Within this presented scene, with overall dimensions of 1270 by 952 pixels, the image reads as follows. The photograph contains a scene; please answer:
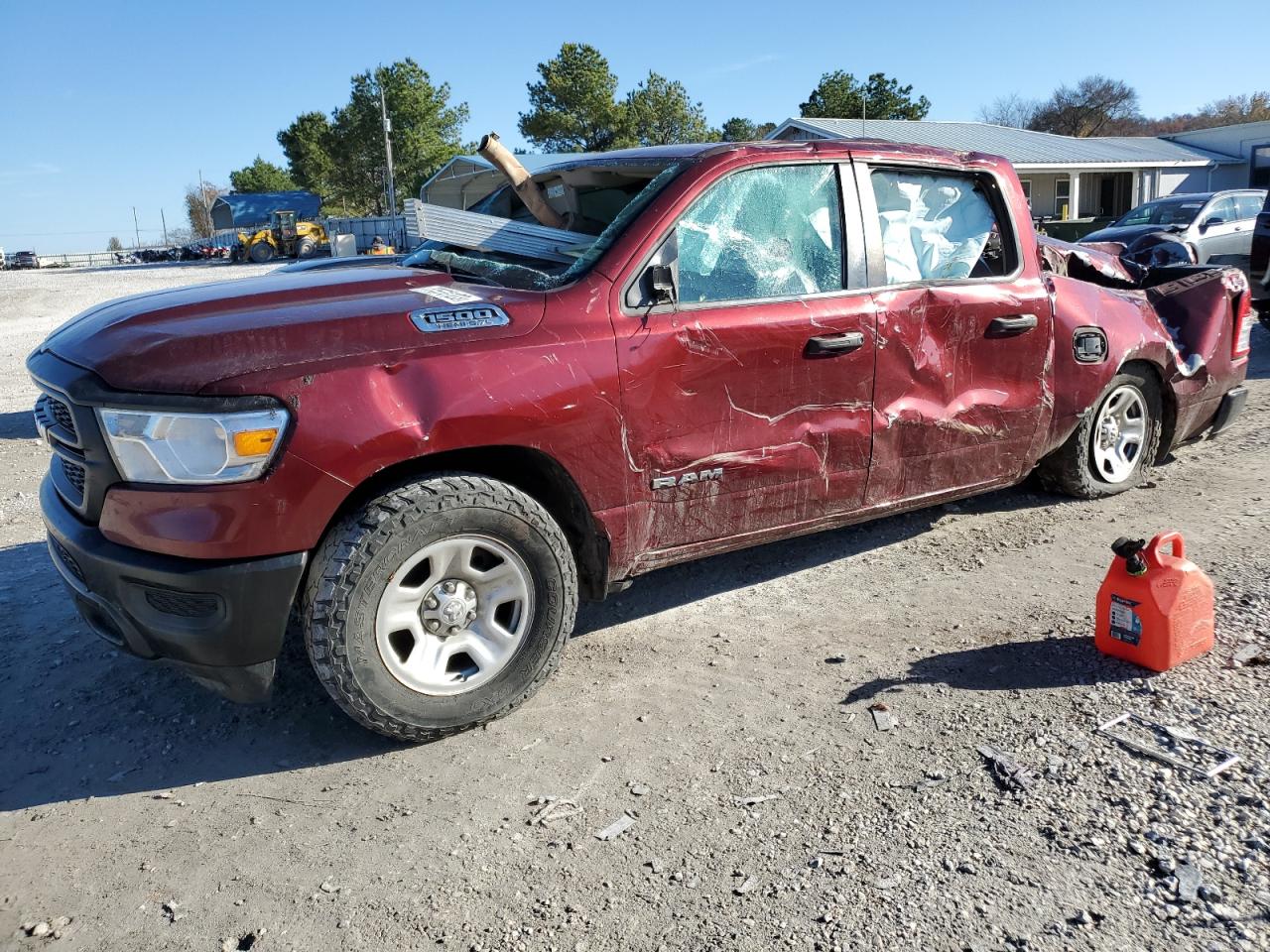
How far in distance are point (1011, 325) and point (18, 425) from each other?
8048 millimetres

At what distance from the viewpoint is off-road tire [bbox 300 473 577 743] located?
9.62ft

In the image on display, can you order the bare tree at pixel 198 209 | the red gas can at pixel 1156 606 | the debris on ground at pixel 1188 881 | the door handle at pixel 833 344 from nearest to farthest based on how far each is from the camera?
the debris on ground at pixel 1188 881, the red gas can at pixel 1156 606, the door handle at pixel 833 344, the bare tree at pixel 198 209

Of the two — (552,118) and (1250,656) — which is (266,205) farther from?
(1250,656)

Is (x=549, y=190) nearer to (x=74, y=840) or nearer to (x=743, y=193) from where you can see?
(x=743, y=193)

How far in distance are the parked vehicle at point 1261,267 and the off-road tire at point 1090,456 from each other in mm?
5321

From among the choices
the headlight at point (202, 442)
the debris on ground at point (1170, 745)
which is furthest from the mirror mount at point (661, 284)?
the debris on ground at point (1170, 745)

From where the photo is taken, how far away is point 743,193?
12.4 feet

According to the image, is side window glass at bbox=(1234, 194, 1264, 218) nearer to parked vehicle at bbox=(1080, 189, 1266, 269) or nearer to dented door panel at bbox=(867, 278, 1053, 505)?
parked vehicle at bbox=(1080, 189, 1266, 269)

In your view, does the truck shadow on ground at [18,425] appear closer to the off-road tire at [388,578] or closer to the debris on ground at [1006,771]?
the off-road tire at [388,578]

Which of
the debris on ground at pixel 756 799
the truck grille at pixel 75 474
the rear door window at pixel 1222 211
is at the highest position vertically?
the rear door window at pixel 1222 211

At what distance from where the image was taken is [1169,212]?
16828 mm

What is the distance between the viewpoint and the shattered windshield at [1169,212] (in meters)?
16.4

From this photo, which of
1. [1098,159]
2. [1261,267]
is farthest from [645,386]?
[1098,159]

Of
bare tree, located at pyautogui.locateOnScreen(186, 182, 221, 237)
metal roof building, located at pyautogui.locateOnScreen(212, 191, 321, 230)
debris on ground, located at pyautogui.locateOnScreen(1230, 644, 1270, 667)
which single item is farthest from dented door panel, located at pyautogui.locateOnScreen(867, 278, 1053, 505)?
bare tree, located at pyautogui.locateOnScreen(186, 182, 221, 237)
